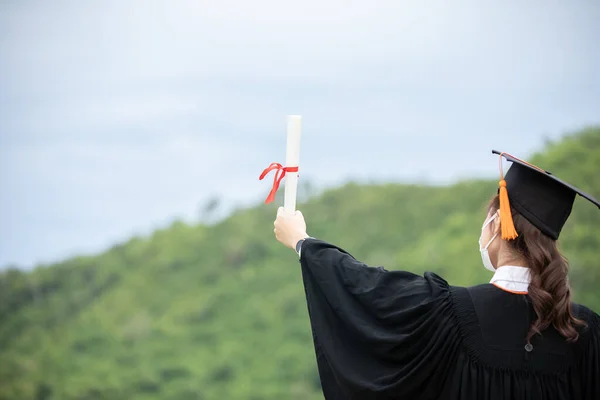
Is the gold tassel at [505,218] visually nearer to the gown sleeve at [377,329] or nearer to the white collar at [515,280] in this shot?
the white collar at [515,280]

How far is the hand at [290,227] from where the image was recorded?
2236 millimetres

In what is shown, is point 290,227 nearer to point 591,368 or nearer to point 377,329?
point 377,329

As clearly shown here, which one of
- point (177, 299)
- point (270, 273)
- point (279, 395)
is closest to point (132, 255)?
point (177, 299)

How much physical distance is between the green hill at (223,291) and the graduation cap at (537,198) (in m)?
4.83

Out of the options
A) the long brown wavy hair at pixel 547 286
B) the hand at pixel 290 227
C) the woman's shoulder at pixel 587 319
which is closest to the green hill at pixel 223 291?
the hand at pixel 290 227

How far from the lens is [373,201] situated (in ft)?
25.2

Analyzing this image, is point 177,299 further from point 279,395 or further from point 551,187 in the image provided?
point 551,187

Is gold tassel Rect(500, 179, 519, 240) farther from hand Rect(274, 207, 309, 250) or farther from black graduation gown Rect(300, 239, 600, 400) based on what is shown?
hand Rect(274, 207, 309, 250)

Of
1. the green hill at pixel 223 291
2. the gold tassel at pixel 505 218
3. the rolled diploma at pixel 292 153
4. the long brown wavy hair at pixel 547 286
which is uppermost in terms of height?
the rolled diploma at pixel 292 153

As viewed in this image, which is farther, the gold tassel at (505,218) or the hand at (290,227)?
the hand at (290,227)

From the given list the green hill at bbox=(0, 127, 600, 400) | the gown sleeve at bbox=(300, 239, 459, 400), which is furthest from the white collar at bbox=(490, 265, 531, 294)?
the green hill at bbox=(0, 127, 600, 400)

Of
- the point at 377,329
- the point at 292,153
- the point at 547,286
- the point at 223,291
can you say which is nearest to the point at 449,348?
the point at 377,329

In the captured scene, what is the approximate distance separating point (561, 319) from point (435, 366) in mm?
374

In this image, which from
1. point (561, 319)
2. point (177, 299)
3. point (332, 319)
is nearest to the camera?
point (561, 319)
